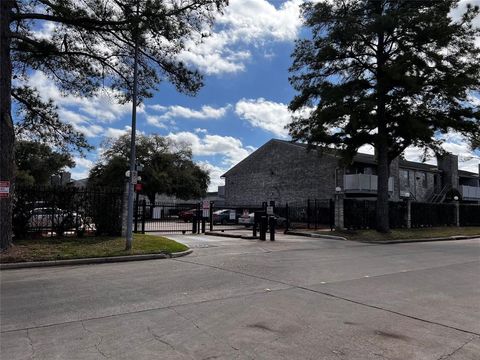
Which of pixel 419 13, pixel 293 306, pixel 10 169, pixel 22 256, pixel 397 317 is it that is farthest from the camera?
pixel 419 13

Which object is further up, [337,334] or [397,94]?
[397,94]

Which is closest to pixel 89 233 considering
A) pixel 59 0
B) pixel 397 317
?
pixel 59 0

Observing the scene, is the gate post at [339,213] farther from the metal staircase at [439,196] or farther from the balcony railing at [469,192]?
the balcony railing at [469,192]

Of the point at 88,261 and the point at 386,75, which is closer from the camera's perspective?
the point at 88,261

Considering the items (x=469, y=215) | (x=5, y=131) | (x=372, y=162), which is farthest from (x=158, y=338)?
(x=469, y=215)

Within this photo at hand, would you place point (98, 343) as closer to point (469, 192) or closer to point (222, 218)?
point (222, 218)

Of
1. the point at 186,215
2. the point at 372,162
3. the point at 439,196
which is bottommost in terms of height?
the point at 186,215

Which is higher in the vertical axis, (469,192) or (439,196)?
(469,192)

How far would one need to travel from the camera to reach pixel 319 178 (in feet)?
140

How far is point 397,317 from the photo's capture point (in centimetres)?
685

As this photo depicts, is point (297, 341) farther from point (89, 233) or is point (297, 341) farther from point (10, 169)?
point (89, 233)

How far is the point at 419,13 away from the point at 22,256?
23.2 metres

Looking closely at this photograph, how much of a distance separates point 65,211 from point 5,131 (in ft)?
14.9

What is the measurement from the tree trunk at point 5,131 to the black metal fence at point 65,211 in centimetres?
263
